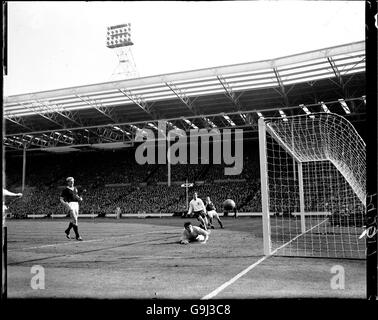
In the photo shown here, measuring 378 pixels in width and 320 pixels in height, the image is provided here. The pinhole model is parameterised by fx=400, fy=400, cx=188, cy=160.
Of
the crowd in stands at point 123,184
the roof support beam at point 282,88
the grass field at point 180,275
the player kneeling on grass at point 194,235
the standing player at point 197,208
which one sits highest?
the roof support beam at point 282,88

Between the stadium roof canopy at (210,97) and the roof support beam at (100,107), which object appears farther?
the roof support beam at (100,107)

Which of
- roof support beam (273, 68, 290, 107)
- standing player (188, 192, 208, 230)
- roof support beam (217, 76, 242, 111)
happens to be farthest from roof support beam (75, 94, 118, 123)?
standing player (188, 192, 208, 230)

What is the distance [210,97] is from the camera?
31281 millimetres

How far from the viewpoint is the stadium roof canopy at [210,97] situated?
25.6 metres

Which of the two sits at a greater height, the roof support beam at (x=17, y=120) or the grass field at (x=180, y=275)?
the roof support beam at (x=17, y=120)

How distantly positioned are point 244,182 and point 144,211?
33.1 ft

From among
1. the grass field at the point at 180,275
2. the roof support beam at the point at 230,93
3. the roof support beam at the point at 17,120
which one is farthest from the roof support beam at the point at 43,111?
the grass field at the point at 180,275

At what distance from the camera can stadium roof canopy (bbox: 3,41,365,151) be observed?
25.6 metres

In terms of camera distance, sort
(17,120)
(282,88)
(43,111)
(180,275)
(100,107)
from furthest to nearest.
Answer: (17,120) → (43,111) → (100,107) → (282,88) → (180,275)

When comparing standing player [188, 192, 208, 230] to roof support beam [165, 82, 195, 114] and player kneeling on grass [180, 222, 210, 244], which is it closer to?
player kneeling on grass [180, 222, 210, 244]

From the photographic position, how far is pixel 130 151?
4588 centimetres

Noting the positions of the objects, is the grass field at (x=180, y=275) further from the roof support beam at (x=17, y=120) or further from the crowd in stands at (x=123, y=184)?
the roof support beam at (x=17, y=120)

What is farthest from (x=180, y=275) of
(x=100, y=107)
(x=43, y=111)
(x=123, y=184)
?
(x=123, y=184)

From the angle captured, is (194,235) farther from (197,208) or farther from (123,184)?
(123,184)
